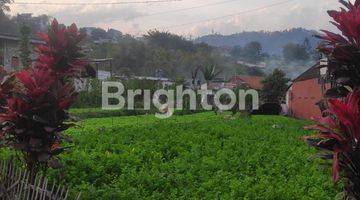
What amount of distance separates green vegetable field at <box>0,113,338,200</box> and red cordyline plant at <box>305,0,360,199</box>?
642 millimetres

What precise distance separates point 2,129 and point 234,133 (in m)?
8.79

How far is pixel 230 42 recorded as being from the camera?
534 ft

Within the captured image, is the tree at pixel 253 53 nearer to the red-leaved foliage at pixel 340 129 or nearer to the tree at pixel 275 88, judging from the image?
the tree at pixel 275 88

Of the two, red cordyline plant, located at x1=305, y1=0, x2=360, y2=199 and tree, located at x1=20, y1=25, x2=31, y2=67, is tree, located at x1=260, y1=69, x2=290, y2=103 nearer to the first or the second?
tree, located at x1=20, y1=25, x2=31, y2=67

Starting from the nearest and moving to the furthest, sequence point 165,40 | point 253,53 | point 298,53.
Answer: point 165,40 → point 298,53 → point 253,53

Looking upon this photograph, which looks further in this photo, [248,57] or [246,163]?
[248,57]

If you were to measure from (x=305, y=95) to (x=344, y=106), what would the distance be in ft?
78.8

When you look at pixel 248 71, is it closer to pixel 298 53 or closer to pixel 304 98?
pixel 298 53

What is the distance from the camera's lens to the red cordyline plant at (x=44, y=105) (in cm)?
485

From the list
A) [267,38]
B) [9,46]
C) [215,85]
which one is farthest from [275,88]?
[267,38]

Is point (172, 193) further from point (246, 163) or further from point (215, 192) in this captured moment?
point (246, 163)

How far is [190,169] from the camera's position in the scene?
7633 mm

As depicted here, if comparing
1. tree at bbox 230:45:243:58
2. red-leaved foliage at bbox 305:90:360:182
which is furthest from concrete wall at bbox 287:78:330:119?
tree at bbox 230:45:243:58

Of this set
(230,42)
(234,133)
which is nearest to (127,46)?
(234,133)
